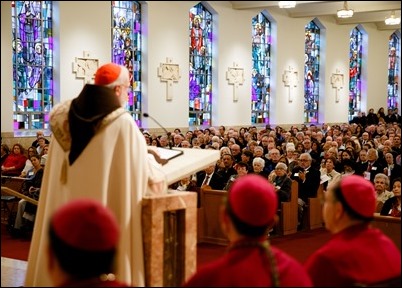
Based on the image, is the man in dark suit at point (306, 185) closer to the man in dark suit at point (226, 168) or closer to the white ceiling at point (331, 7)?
the man in dark suit at point (226, 168)

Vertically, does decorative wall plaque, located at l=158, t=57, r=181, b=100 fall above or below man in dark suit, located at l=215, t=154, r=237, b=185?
above

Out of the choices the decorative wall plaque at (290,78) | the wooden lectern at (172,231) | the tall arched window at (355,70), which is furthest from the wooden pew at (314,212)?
the tall arched window at (355,70)

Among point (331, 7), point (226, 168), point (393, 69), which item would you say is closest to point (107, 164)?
point (226, 168)

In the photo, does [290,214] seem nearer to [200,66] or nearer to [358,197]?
[358,197]

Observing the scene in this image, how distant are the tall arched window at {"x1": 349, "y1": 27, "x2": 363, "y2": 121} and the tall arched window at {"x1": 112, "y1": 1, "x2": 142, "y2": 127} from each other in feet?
43.6

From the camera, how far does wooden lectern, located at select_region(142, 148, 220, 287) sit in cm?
432

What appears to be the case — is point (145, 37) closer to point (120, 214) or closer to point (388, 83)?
point (120, 214)

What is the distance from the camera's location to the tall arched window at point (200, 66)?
20.3 m

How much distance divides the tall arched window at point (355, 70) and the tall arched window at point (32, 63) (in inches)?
636

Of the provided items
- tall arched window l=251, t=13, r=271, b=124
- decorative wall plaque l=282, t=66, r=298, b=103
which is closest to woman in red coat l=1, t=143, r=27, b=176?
tall arched window l=251, t=13, r=271, b=124

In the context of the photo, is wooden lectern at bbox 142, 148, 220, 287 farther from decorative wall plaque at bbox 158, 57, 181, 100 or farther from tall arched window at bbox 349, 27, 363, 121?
tall arched window at bbox 349, 27, 363, 121

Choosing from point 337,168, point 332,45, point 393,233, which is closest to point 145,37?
point 337,168

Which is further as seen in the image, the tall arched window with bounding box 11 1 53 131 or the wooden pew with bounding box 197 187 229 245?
the tall arched window with bounding box 11 1 53 131

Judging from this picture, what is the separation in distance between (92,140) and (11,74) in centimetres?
1116
